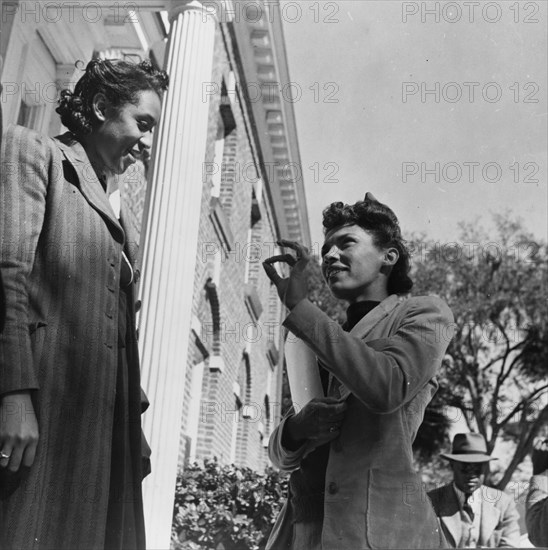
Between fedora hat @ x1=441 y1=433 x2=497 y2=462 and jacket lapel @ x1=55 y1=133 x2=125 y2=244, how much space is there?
4303 mm

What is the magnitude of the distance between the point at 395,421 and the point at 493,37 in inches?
311

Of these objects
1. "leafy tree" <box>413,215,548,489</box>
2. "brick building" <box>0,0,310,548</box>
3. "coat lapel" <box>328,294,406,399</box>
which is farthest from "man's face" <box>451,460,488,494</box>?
"leafy tree" <box>413,215,548,489</box>

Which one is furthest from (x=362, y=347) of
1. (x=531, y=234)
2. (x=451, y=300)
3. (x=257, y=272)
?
(x=531, y=234)

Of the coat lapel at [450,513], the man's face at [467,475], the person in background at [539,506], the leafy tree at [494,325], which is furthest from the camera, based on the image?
the leafy tree at [494,325]

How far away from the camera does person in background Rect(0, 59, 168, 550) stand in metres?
1.72

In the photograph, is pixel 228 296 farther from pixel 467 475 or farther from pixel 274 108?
pixel 467 475

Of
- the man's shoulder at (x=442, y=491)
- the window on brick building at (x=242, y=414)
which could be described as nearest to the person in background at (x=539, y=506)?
the man's shoulder at (x=442, y=491)

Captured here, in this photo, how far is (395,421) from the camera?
1.80m

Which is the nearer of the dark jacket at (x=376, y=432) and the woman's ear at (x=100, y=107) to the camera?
the dark jacket at (x=376, y=432)

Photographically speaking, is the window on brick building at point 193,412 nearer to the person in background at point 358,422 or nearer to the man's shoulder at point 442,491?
the man's shoulder at point 442,491

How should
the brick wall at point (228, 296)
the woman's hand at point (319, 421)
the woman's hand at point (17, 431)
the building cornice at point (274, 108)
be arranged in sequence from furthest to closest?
1. the building cornice at point (274, 108)
2. the brick wall at point (228, 296)
3. the woman's hand at point (319, 421)
4. the woman's hand at point (17, 431)

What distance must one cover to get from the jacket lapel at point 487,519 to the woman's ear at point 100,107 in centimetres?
434

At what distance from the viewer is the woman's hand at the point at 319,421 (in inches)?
70.5

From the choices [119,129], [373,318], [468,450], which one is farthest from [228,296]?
[373,318]
